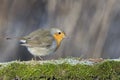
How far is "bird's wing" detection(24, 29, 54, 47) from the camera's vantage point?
6.51m

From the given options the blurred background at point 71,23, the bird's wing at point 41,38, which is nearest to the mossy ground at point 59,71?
the bird's wing at point 41,38

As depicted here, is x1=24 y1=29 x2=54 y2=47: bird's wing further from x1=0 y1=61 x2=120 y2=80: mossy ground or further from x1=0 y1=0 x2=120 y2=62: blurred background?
x1=0 y1=0 x2=120 y2=62: blurred background

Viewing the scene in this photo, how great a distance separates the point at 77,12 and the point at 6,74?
470cm

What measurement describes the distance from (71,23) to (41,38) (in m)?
2.78

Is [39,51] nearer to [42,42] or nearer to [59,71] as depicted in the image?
[42,42]

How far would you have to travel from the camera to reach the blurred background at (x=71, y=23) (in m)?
9.31

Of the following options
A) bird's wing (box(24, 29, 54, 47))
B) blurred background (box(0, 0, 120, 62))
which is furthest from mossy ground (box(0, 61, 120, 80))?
blurred background (box(0, 0, 120, 62))

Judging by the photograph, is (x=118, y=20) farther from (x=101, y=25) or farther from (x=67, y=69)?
(x=67, y=69)

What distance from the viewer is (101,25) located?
9430 mm

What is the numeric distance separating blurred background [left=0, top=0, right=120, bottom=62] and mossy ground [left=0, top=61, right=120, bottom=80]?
4293 mm

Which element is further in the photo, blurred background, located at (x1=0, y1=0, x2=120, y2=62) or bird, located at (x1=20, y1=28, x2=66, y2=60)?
blurred background, located at (x1=0, y1=0, x2=120, y2=62)

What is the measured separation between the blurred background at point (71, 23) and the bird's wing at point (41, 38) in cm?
241

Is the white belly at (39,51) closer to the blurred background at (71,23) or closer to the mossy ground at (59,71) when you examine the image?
the mossy ground at (59,71)

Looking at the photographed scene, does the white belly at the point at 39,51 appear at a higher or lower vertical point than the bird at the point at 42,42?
lower
